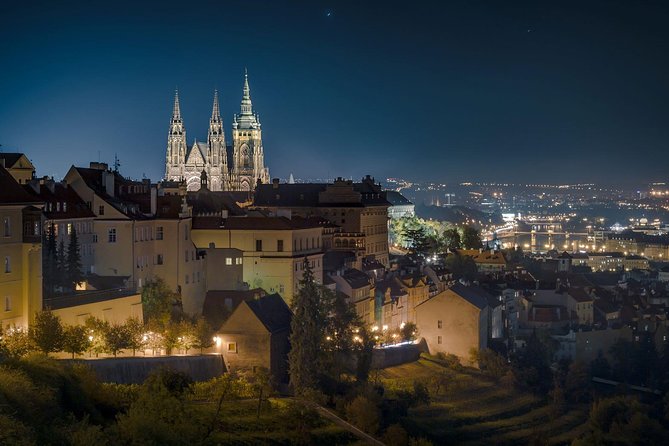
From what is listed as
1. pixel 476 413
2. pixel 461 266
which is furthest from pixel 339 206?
pixel 476 413

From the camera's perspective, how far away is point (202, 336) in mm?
44688

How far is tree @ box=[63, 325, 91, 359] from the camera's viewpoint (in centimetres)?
3931

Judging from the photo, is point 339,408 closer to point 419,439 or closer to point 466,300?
point 419,439

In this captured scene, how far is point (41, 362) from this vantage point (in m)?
35.6

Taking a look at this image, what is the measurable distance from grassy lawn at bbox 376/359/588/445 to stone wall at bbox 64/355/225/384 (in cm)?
742

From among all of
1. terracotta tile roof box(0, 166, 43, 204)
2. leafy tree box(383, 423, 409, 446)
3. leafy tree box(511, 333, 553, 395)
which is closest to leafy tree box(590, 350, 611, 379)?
leafy tree box(511, 333, 553, 395)

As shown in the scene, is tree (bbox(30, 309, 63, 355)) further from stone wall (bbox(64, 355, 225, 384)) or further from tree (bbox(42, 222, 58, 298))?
tree (bbox(42, 222, 58, 298))

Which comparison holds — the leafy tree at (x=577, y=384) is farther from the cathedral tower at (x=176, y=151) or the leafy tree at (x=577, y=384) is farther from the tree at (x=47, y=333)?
the cathedral tower at (x=176, y=151)

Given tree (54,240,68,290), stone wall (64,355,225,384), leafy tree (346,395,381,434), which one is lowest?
leafy tree (346,395,381,434)

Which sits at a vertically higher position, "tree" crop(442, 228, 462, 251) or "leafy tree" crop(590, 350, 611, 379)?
"tree" crop(442, 228, 462, 251)

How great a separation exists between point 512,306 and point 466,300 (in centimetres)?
1377

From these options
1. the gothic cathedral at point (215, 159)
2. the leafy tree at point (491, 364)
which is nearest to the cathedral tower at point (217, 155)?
the gothic cathedral at point (215, 159)

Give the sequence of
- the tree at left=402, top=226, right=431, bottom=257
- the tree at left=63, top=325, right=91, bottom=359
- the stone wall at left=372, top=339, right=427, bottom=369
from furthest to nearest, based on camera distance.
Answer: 1. the tree at left=402, top=226, right=431, bottom=257
2. the stone wall at left=372, top=339, right=427, bottom=369
3. the tree at left=63, top=325, right=91, bottom=359

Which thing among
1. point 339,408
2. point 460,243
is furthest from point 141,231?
point 460,243
